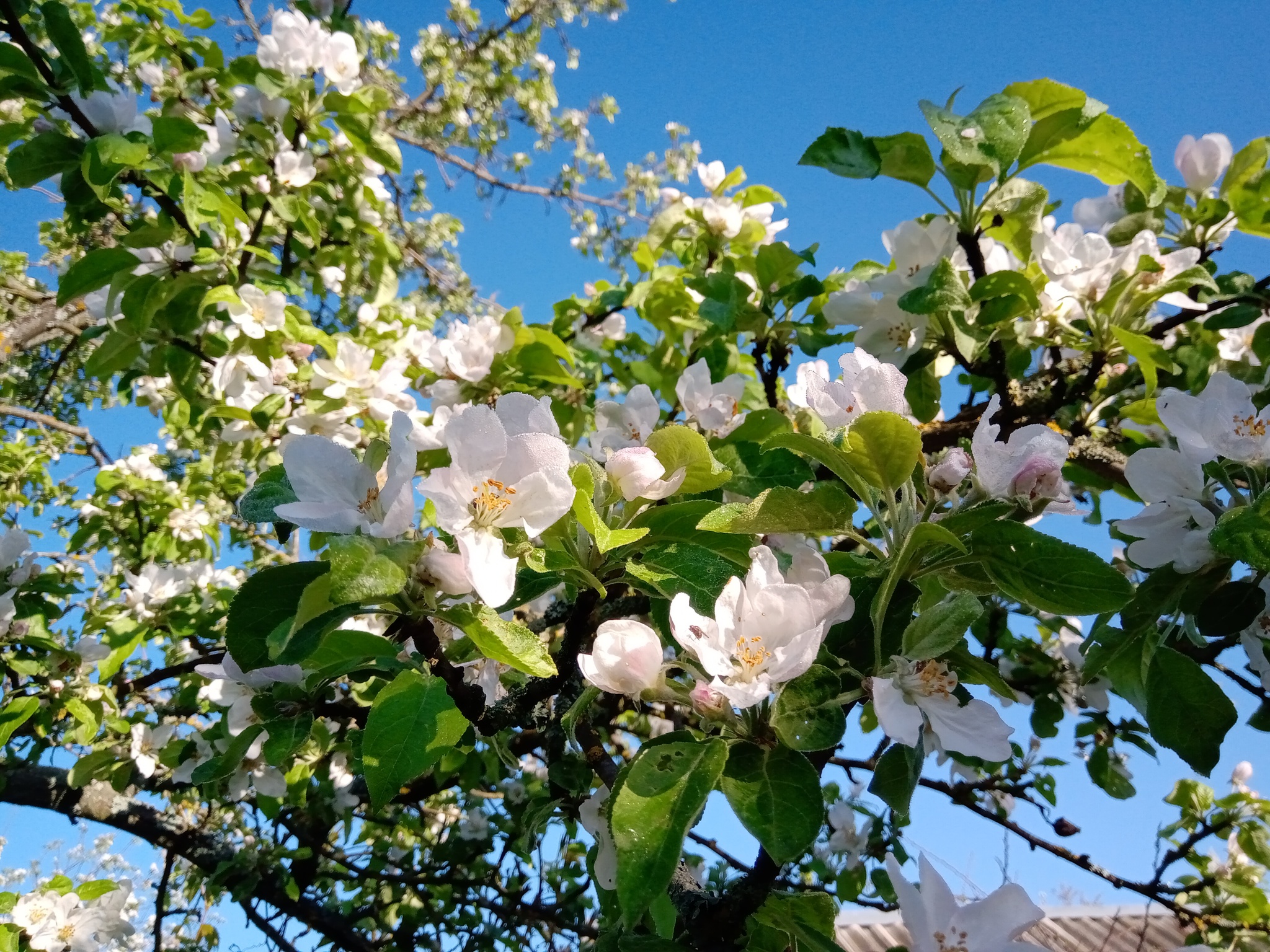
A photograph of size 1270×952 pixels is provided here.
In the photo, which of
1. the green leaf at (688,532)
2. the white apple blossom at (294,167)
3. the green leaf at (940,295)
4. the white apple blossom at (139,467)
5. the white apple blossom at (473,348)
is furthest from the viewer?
the white apple blossom at (139,467)

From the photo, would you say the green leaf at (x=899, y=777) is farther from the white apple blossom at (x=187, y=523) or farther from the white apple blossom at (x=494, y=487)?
the white apple blossom at (x=187, y=523)

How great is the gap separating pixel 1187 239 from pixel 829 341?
2.92 feet

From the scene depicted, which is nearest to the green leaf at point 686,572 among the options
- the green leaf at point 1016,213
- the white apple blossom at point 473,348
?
the green leaf at point 1016,213

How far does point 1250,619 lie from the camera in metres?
1.18

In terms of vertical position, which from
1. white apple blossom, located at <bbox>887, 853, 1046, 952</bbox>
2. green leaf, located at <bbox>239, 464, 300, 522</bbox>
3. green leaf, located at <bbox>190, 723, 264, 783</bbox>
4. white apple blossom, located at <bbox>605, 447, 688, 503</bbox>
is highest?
green leaf, located at <bbox>239, 464, 300, 522</bbox>

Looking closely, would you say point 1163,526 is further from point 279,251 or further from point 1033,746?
point 279,251

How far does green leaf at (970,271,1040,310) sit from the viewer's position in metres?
1.61

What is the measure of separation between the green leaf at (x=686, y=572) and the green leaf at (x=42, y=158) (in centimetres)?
197

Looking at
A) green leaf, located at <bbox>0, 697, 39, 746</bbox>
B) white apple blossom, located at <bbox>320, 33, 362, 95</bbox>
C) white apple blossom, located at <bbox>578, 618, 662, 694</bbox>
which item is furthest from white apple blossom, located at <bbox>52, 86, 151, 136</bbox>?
white apple blossom, located at <bbox>578, 618, 662, 694</bbox>

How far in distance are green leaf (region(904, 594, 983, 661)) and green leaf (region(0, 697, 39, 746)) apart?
92.9 inches

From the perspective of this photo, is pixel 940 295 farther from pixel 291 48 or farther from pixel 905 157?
pixel 291 48

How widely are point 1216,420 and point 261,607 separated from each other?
1260 millimetres

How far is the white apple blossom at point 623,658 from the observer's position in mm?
946

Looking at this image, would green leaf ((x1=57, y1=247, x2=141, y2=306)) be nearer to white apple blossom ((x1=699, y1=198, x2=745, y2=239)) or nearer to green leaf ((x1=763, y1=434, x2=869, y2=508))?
white apple blossom ((x1=699, y1=198, x2=745, y2=239))
